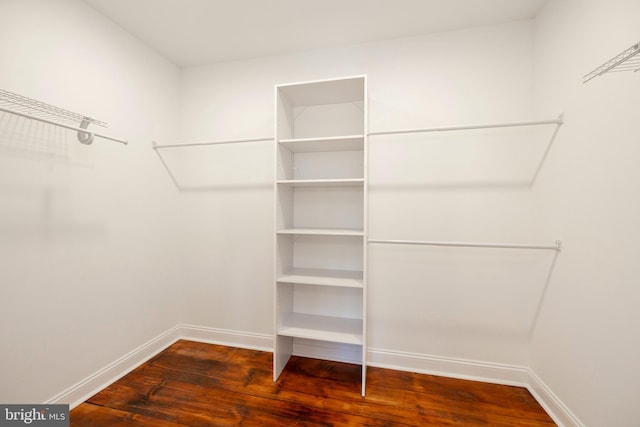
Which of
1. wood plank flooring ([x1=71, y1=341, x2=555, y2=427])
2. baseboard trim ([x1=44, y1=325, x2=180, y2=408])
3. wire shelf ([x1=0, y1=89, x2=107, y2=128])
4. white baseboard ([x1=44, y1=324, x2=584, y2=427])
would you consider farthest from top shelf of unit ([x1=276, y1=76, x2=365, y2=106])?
baseboard trim ([x1=44, y1=325, x2=180, y2=408])

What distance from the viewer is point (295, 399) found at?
1.81m

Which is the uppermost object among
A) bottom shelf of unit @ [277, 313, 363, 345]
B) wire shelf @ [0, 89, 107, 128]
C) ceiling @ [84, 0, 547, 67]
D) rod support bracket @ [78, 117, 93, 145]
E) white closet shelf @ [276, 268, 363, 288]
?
ceiling @ [84, 0, 547, 67]

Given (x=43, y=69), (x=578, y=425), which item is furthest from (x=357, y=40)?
(x=578, y=425)

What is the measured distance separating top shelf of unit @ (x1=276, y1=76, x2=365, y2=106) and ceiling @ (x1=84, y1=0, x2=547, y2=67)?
471 millimetres

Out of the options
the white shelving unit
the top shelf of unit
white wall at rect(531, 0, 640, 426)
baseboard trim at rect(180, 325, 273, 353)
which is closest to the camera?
white wall at rect(531, 0, 640, 426)

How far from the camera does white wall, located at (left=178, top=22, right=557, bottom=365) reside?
1.96 m

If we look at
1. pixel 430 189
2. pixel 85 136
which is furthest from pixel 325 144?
pixel 85 136

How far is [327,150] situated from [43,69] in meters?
1.88

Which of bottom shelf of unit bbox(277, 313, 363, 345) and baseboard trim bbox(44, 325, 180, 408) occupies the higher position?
bottom shelf of unit bbox(277, 313, 363, 345)

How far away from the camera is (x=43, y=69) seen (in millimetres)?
1588

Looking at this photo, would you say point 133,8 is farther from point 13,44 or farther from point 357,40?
point 357,40

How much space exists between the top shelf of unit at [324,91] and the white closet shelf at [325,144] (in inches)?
14.4

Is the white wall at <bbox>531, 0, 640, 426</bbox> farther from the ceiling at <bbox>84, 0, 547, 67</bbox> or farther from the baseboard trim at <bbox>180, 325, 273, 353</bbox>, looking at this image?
the baseboard trim at <bbox>180, 325, 273, 353</bbox>

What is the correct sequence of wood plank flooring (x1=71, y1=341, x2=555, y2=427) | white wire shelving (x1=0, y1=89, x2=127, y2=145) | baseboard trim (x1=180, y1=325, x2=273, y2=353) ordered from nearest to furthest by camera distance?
1. white wire shelving (x1=0, y1=89, x2=127, y2=145)
2. wood plank flooring (x1=71, y1=341, x2=555, y2=427)
3. baseboard trim (x1=180, y1=325, x2=273, y2=353)
